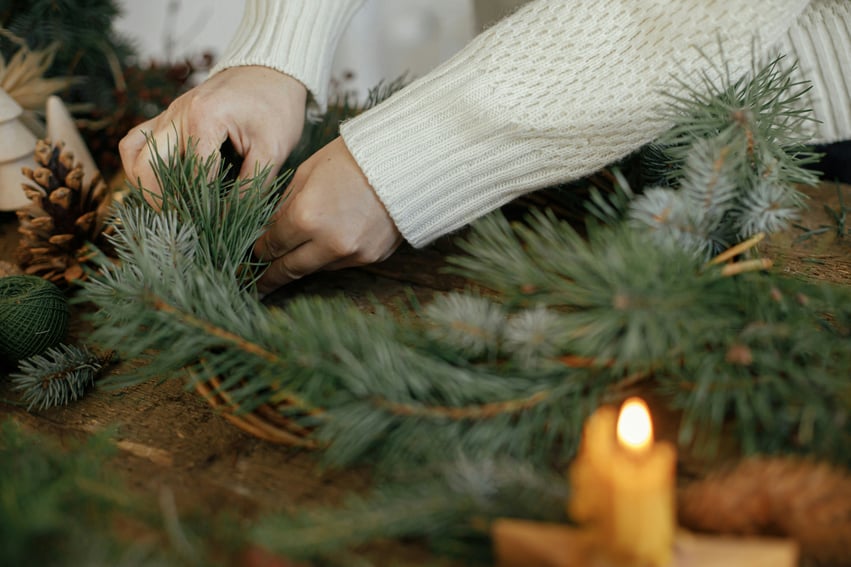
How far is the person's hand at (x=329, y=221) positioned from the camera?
53 centimetres

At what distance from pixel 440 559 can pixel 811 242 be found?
0.43 metres

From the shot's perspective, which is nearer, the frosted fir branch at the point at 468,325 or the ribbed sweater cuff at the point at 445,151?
the frosted fir branch at the point at 468,325

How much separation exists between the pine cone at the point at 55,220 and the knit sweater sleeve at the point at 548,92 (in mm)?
259

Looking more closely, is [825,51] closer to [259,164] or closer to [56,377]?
[259,164]

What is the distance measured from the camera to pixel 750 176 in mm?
448

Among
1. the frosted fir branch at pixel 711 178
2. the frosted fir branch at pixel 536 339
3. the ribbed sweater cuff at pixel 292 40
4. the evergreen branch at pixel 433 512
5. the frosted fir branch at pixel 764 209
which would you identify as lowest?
the evergreen branch at pixel 433 512

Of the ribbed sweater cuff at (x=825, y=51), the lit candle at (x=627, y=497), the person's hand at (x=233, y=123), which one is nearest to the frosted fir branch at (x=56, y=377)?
the person's hand at (x=233, y=123)

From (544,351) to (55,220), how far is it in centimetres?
46

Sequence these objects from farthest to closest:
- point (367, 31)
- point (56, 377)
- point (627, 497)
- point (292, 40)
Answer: point (367, 31) < point (292, 40) < point (56, 377) < point (627, 497)

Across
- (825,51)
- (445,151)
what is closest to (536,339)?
(445,151)

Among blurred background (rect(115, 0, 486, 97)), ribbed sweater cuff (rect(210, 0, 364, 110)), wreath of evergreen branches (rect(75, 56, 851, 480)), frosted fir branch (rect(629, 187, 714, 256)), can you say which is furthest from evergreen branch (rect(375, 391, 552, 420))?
blurred background (rect(115, 0, 486, 97))

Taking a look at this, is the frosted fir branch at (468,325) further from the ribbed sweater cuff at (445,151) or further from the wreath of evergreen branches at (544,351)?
the ribbed sweater cuff at (445,151)

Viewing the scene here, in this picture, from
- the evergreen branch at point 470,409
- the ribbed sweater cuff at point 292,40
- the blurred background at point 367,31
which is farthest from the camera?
the blurred background at point 367,31

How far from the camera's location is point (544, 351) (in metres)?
0.38
